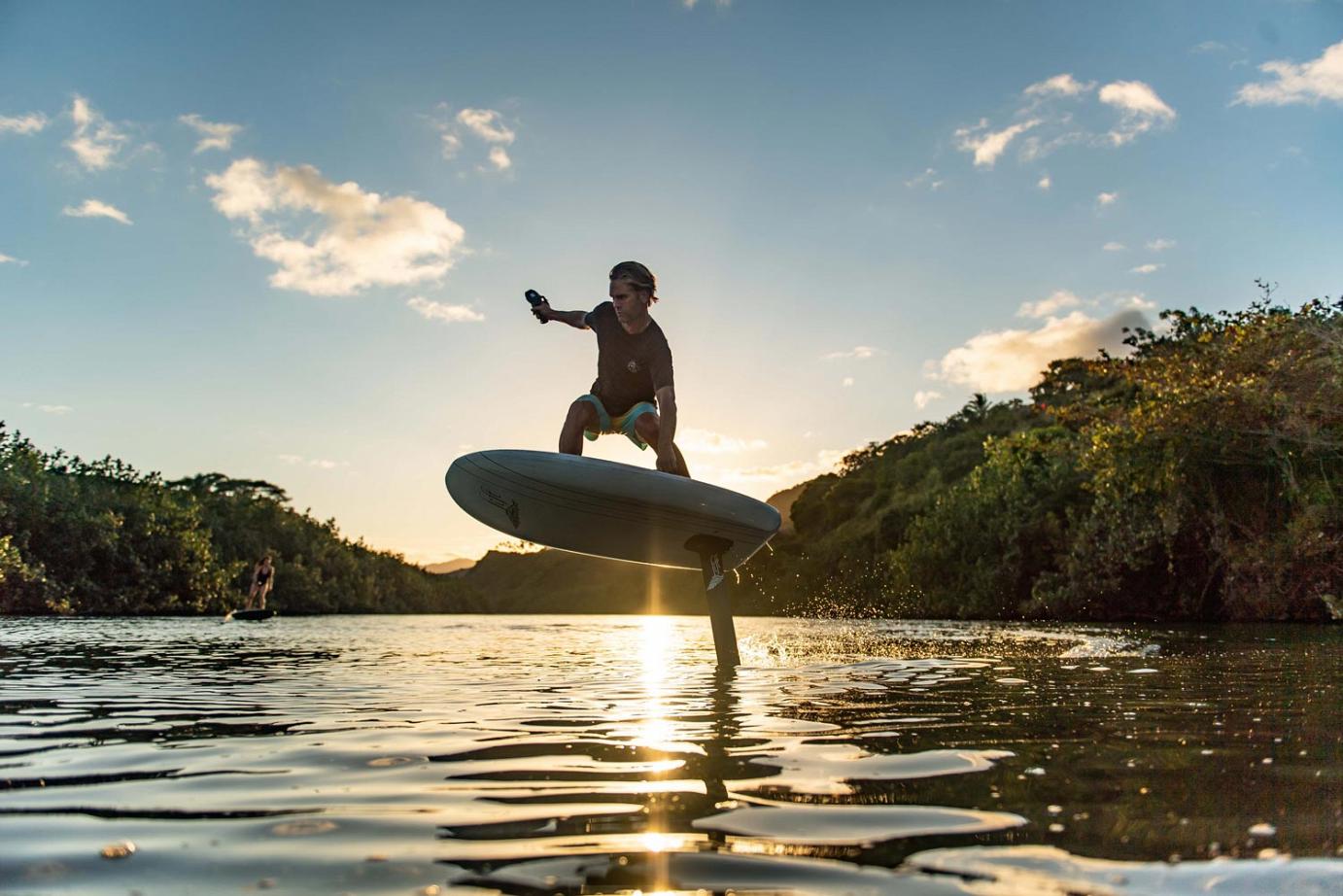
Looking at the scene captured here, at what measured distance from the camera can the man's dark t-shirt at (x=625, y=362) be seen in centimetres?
697

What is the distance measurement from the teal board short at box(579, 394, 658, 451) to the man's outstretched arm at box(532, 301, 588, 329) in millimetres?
544

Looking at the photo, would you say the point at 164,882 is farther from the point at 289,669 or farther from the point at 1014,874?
the point at 289,669

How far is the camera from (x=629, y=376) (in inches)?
279

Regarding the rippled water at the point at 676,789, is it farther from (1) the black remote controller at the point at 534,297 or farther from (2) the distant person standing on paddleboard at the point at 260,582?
(2) the distant person standing on paddleboard at the point at 260,582

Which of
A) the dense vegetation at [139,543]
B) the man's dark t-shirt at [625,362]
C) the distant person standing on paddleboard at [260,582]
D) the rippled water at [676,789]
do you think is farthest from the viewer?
the dense vegetation at [139,543]

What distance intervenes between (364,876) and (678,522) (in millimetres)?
5414

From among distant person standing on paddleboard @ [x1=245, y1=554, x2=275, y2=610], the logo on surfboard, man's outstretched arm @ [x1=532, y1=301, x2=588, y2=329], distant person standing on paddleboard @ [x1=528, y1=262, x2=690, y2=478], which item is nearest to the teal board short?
distant person standing on paddleboard @ [x1=528, y1=262, x2=690, y2=478]

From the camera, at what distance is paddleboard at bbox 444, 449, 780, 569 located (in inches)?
261

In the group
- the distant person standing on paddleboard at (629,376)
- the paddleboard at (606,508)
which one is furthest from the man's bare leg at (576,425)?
the paddleboard at (606,508)

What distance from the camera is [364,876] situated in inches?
61.8

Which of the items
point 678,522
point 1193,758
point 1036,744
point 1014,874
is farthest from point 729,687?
point 1014,874

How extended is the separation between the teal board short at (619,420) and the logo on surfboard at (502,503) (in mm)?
755

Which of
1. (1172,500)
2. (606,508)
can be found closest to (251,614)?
(606,508)

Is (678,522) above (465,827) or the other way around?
above
